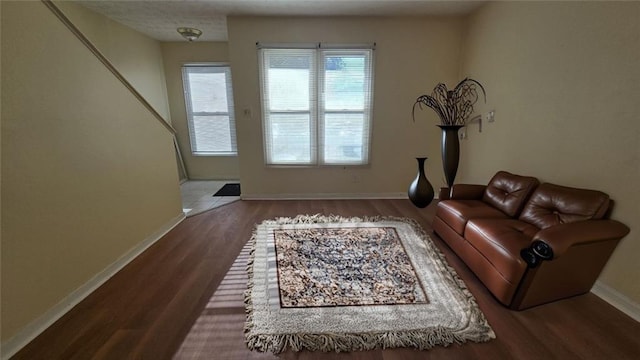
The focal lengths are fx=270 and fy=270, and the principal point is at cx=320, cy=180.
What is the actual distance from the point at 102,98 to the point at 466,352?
3.18m

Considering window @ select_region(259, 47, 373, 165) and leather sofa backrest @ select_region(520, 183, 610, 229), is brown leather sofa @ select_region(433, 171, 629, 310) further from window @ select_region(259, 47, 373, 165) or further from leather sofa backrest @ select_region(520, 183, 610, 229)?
window @ select_region(259, 47, 373, 165)

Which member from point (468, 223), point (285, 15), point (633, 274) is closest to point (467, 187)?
point (468, 223)

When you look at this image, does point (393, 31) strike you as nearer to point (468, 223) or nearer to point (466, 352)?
point (468, 223)

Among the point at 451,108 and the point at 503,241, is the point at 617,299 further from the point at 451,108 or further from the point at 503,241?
the point at 451,108

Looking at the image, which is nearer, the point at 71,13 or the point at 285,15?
the point at 71,13

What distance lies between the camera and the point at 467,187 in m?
2.96

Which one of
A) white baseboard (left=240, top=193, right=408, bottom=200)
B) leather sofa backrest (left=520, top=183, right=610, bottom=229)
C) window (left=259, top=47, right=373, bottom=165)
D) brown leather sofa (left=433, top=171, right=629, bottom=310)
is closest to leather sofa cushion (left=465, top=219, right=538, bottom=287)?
brown leather sofa (left=433, top=171, right=629, bottom=310)

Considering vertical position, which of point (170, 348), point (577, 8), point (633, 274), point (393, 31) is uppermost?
point (393, 31)

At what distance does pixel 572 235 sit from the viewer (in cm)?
171

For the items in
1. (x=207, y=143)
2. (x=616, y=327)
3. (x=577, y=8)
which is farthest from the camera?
(x=207, y=143)

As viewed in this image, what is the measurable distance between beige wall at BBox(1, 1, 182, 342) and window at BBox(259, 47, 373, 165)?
1903 mm

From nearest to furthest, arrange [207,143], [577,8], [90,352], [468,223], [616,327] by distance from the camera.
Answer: [90,352] → [616,327] → [577,8] → [468,223] → [207,143]

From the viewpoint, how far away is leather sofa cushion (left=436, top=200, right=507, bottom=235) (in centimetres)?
246

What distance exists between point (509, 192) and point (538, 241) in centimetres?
106
